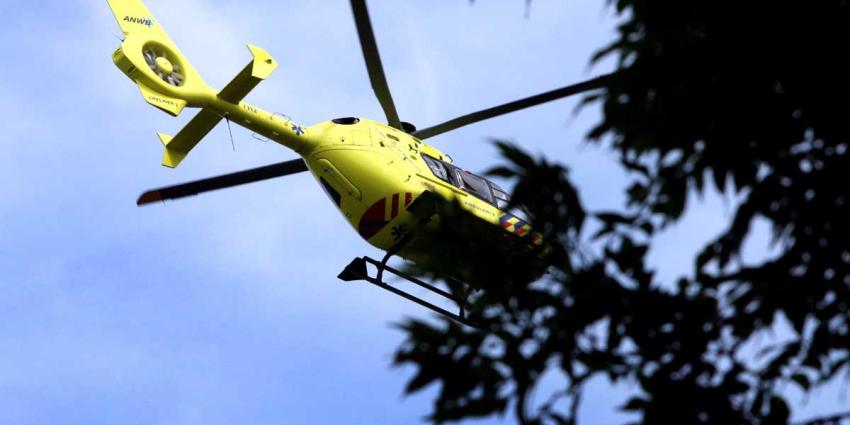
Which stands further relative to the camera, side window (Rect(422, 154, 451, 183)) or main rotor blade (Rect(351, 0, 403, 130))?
side window (Rect(422, 154, 451, 183))

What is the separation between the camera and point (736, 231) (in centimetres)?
526

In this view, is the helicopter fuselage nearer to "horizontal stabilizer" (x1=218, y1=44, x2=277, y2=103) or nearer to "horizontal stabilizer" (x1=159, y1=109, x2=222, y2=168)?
"horizontal stabilizer" (x1=218, y1=44, x2=277, y2=103)

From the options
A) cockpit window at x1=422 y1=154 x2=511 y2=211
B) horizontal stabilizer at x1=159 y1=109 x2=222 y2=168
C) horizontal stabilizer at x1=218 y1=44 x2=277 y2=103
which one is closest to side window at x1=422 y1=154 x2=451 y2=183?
cockpit window at x1=422 y1=154 x2=511 y2=211

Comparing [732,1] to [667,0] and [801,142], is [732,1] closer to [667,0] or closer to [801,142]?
[667,0]

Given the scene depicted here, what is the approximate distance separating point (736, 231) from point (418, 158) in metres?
13.9

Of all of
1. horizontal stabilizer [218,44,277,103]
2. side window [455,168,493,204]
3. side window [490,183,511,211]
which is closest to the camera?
horizontal stabilizer [218,44,277,103]

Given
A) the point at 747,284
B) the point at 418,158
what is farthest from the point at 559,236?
the point at 418,158

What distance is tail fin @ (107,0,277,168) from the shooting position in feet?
57.2

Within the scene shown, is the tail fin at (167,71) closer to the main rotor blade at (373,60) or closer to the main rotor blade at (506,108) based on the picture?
the main rotor blade at (373,60)

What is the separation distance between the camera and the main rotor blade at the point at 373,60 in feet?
52.3

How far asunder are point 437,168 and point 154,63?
15.9 ft

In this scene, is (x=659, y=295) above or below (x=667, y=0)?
below

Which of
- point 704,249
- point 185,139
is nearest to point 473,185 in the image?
point 185,139

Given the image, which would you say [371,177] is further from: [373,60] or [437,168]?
[373,60]
